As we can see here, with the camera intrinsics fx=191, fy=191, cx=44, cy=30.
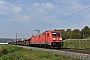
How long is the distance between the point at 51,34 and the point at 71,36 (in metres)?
78.8

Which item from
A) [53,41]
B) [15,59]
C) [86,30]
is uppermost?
[86,30]

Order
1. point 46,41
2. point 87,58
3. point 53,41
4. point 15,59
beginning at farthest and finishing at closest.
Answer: point 46,41 → point 53,41 → point 15,59 → point 87,58

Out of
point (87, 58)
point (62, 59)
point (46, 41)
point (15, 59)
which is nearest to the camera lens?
point (87, 58)

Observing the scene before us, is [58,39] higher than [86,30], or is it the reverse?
[86,30]

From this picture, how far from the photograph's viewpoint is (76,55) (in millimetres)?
16672

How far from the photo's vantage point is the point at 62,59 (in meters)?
16.2

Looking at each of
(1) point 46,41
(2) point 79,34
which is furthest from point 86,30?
(1) point 46,41

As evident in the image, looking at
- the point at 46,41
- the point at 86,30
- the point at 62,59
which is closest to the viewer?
the point at 62,59

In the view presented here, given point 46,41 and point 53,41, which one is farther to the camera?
point 46,41

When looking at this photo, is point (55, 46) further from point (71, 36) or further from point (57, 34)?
point (71, 36)

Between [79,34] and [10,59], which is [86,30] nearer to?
[79,34]

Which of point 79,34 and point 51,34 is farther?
point 79,34

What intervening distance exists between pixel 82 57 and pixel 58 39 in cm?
1913

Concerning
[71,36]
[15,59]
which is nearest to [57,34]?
[15,59]
